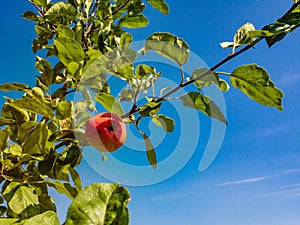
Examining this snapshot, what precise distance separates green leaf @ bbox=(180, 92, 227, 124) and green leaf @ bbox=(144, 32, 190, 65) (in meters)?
0.11

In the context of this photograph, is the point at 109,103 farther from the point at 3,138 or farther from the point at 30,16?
the point at 30,16

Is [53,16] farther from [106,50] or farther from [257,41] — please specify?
[257,41]

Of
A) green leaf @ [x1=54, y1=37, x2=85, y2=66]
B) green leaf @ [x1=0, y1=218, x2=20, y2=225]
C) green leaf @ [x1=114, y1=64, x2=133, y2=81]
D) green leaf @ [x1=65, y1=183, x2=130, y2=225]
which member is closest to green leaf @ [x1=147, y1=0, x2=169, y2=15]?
green leaf @ [x1=114, y1=64, x2=133, y2=81]

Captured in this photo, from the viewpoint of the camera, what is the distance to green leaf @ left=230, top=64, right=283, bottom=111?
3.40ft

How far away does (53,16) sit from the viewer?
1432 millimetres

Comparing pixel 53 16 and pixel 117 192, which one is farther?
pixel 53 16

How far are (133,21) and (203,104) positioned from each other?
590mm

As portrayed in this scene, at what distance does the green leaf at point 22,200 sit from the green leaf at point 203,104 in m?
0.53

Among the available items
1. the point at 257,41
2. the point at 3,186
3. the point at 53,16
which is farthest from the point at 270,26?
the point at 3,186

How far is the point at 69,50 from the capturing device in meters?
1.08

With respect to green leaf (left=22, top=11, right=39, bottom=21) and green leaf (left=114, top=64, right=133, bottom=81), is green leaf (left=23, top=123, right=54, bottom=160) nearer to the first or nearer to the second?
green leaf (left=114, top=64, right=133, bottom=81)

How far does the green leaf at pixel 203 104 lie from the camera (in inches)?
44.4

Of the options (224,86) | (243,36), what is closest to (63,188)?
(224,86)

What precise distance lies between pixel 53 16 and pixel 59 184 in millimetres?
648
